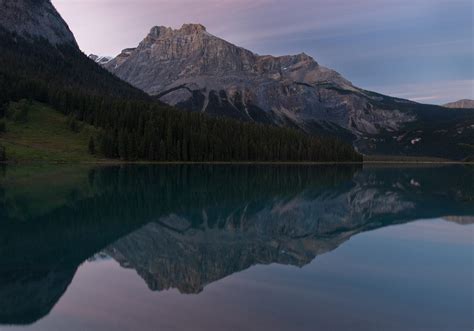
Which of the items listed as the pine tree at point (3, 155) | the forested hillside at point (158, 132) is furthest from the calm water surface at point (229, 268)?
the forested hillside at point (158, 132)

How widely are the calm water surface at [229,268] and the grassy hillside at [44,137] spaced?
9324cm

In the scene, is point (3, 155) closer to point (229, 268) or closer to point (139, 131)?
point (139, 131)

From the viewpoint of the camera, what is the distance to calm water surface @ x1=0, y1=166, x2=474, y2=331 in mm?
16359

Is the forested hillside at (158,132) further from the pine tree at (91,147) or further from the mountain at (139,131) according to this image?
the pine tree at (91,147)

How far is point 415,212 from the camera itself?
1892 inches

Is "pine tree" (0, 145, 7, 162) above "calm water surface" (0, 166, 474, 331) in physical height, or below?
below

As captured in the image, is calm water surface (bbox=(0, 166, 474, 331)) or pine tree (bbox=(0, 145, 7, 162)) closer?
calm water surface (bbox=(0, 166, 474, 331))

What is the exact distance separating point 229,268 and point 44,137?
14192 cm

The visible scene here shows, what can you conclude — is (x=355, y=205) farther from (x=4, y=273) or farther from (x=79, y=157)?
(x=79, y=157)

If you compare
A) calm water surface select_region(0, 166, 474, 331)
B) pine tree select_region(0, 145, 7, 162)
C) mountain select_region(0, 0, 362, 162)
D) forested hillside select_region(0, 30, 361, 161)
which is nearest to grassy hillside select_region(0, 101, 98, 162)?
mountain select_region(0, 0, 362, 162)

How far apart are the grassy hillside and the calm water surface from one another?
93238mm

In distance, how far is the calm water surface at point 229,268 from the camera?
16.4m

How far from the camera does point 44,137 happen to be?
150 metres

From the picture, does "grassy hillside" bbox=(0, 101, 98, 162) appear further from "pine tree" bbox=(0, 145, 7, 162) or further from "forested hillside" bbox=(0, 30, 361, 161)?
"forested hillside" bbox=(0, 30, 361, 161)
